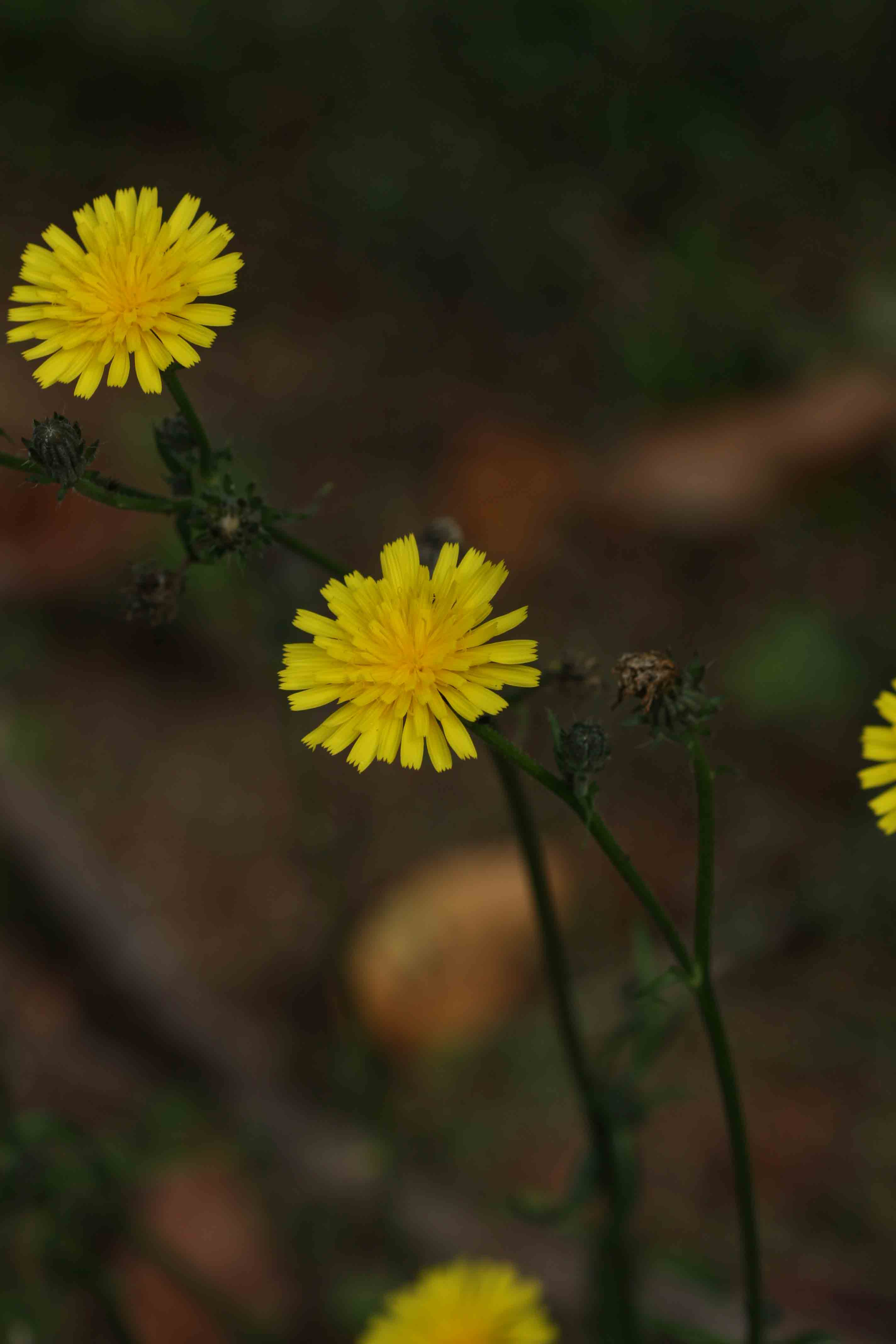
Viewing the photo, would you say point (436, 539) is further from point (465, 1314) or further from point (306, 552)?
point (465, 1314)

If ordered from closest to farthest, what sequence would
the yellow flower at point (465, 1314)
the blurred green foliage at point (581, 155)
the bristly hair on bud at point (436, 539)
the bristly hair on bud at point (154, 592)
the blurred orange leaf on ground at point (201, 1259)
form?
the bristly hair on bud at point (154, 592) → the bristly hair on bud at point (436, 539) → the yellow flower at point (465, 1314) → the blurred orange leaf on ground at point (201, 1259) → the blurred green foliage at point (581, 155)

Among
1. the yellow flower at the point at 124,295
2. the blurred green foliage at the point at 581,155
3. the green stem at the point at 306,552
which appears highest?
the blurred green foliage at the point at 581,155

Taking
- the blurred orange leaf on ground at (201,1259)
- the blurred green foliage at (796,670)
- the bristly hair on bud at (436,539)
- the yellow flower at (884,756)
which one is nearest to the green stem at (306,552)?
the bristly hair on bud at (436,539)

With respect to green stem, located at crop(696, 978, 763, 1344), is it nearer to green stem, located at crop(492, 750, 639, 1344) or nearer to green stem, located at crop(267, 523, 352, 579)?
green stem, located at crop(492, 750, 639, 1344)

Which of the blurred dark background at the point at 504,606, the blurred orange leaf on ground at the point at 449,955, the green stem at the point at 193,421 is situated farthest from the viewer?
the blurred orange leaf on ground at the point at 449,955

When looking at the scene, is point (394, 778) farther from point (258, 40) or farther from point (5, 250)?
A: point (258, 40)

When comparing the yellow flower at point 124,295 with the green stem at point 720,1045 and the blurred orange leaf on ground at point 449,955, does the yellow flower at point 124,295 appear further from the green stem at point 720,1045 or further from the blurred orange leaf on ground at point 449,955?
the blurred orange leaf on ground at point 449,955
